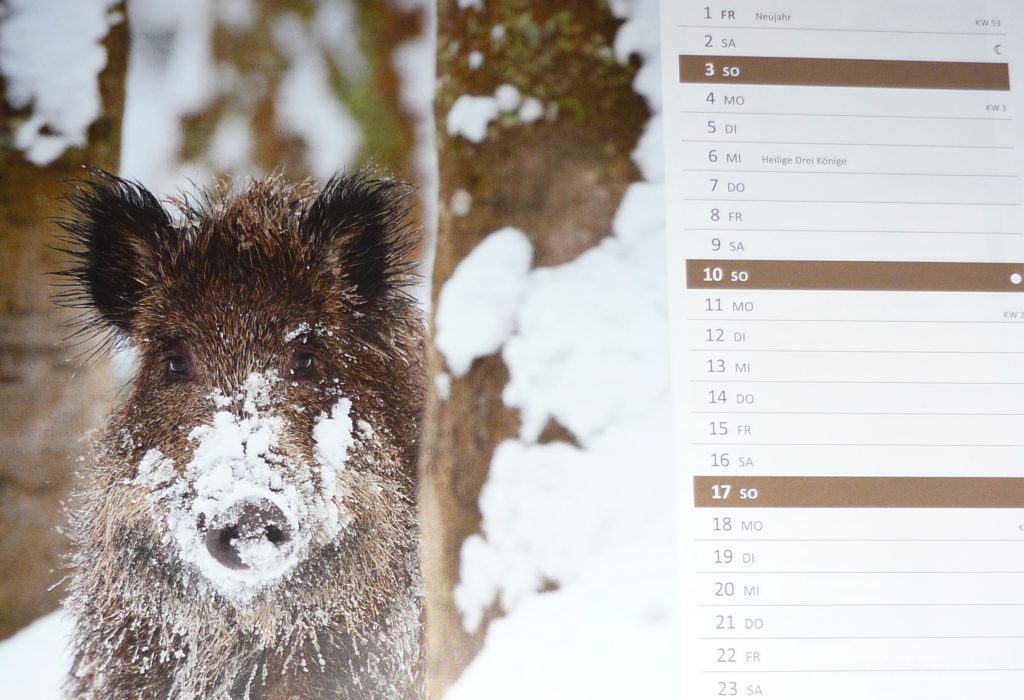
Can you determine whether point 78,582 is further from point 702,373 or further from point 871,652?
point 871,652

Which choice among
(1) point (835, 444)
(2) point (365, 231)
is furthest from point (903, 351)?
(2) point (365, 231)

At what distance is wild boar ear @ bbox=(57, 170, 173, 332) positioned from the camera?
130cm

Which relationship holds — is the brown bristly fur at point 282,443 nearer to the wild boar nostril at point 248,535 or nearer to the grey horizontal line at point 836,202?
the wild boar nostril at point 248,535

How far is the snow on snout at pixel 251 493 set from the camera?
1187 millimetres

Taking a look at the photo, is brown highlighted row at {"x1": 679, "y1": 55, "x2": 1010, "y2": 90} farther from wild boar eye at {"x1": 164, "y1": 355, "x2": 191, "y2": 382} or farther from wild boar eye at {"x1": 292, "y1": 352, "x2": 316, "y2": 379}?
wild boar eye at {"x1": 164, "y1": 355, "x2": 191, "y2": 382}

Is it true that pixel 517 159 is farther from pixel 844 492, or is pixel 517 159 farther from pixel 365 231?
pixel 844 492

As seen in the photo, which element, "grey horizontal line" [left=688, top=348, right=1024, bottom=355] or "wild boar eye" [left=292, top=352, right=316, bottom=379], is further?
"grey horizontal line" [left=688, top=348, right=1024, bottom=355]

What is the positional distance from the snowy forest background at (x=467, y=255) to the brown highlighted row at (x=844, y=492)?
0.29 ft

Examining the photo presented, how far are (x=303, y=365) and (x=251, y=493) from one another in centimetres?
21

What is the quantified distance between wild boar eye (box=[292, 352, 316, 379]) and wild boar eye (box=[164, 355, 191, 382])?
160 millimetres

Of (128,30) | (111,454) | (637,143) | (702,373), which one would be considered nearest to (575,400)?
(702,373)

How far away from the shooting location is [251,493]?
1.18 metres

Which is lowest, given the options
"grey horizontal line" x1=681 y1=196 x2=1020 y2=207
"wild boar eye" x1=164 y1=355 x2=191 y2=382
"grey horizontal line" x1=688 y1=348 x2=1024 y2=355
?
"wild boar eye" x1=164 y1=355 x2=191 y2=382

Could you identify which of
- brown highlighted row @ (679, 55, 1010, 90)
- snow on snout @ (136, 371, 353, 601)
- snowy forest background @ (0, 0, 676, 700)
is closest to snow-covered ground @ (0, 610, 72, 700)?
snowy forest background @ (0, 0, 676, 700)
